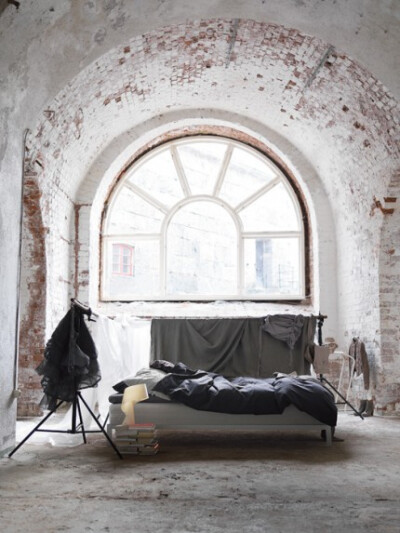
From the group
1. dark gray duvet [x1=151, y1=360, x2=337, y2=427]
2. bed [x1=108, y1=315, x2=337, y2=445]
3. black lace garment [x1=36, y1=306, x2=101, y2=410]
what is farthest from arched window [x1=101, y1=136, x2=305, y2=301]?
black lace garment [x1=36, y1=306, x2=101, y2=410]

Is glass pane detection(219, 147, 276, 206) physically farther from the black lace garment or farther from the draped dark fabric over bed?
the black lace garment

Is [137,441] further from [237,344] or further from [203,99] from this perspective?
[203,99]

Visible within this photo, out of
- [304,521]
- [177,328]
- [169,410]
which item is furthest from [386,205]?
[304,521]

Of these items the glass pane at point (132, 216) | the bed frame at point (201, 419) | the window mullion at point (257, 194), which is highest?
the window mullion at point (257, 194)

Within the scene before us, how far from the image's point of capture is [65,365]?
5.20m

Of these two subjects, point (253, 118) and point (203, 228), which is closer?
point (253, 118)

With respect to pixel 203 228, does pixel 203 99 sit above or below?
above

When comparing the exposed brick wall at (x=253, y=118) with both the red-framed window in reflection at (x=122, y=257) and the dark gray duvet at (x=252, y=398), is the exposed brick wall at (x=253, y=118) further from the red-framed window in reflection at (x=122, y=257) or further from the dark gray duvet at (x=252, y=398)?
the dark gray duvet at (x=252, y=398)

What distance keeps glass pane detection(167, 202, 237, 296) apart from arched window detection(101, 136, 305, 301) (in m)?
0.02

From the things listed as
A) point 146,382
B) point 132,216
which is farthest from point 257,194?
point 146,382

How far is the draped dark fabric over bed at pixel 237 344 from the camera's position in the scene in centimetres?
730

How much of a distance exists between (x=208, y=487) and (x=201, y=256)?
582 cm

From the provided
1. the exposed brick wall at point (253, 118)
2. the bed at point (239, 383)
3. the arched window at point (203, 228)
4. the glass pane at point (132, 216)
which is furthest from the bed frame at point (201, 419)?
the glass pane at point (132, 216)

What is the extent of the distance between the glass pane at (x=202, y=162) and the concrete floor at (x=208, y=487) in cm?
490
